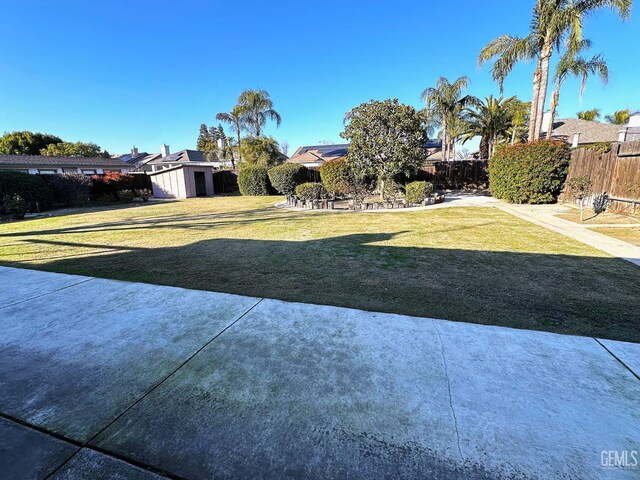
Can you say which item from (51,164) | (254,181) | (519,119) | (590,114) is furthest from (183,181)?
(590,114)

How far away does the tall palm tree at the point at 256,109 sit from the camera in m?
26.1

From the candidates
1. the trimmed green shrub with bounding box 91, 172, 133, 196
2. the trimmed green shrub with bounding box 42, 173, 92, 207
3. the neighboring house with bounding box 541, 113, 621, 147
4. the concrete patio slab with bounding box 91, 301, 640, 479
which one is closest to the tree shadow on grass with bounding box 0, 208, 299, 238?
the trimmed green shrub with bounding box 42, 173, 92, 207

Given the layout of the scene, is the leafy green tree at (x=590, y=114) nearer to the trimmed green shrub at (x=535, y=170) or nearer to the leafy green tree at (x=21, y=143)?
the trimmed green shrub at (x=535, y=170)

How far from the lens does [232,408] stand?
1837mm

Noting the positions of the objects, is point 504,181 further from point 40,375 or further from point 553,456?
point 40,375

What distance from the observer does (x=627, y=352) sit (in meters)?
2.34

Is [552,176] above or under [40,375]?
above

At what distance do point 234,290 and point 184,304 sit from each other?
25.8 inches

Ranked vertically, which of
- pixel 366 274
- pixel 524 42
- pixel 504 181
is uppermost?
pixel 524 42

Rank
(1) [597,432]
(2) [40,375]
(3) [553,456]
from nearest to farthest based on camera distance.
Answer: (3) [553,456], (1) [597,432], (2) [40,375]

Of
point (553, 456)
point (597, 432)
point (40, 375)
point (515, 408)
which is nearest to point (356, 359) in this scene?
point (515, 408)

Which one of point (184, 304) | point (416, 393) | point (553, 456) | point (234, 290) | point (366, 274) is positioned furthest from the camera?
point (366, 274)

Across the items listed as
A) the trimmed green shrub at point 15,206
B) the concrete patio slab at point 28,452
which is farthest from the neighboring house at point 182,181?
the concrete patio slab at point 28,452

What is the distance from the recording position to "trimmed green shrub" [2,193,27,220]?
12.6 meters
